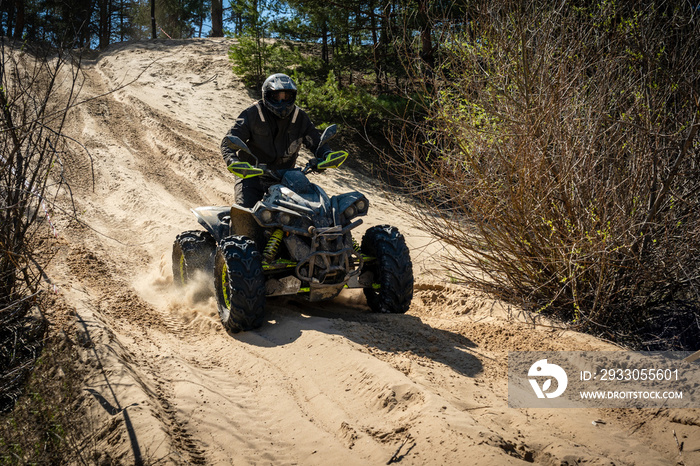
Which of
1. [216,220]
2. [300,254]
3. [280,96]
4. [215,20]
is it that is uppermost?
[215,20]

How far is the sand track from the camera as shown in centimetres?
370

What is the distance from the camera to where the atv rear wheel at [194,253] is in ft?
22.6

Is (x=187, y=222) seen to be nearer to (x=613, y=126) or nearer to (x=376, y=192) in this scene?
(x=376, y=192)

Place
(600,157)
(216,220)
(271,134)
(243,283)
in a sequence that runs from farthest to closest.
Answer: (216,220), (271,134), (600,157), (243,283)

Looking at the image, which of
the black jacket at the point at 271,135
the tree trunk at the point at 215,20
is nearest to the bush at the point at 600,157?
the black jacket at the point at 271,135

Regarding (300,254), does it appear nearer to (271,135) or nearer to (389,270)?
(389,270)

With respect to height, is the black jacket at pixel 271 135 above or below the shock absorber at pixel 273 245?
above

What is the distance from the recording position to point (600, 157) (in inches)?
218

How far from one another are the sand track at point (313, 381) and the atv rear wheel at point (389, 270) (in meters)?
0.18

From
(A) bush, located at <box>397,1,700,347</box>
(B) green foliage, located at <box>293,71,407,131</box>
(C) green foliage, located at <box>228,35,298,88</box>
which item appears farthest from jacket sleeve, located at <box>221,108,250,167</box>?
(C) green foliage, located at <box>228,35,298,88</box>

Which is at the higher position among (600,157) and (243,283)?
(600,157)

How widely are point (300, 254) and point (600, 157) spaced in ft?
10.4

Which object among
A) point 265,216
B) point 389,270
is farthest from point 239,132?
point 389,270

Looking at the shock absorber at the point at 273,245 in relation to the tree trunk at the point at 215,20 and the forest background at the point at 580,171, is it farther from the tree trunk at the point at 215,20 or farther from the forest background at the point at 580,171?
the tree trunk at the point at 215,20
